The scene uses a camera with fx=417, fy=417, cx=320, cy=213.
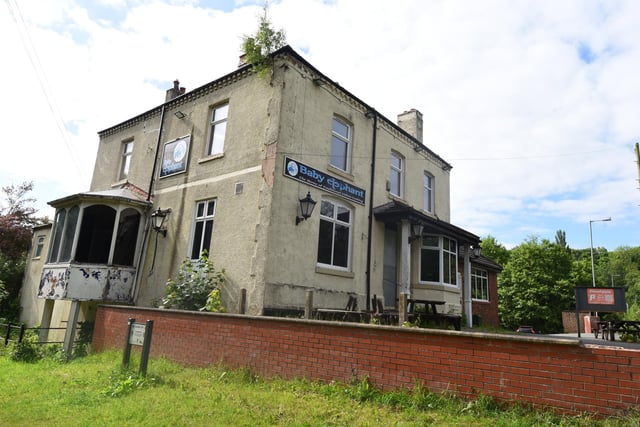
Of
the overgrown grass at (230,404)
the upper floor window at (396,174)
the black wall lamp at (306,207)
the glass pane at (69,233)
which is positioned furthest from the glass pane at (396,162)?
the glass pane at (69,233)

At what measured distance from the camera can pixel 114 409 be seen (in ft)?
19.7

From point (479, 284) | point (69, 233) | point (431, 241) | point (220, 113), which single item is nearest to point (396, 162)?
point (431, 241)

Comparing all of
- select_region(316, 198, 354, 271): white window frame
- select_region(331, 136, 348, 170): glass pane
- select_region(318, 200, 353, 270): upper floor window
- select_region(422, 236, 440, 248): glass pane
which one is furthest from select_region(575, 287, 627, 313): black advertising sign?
select_region(331, 136, 348, 170): glass pane

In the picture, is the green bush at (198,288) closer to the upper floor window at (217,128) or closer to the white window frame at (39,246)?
the upper floor window at (217,128)

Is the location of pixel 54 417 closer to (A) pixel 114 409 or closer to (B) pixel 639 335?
(A) pixel 114 409

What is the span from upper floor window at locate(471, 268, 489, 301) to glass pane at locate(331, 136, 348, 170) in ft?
48.6

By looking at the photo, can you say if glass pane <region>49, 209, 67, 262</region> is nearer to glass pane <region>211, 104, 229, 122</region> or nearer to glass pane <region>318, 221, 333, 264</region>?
glass pane <region>211, 104, 229, 122</region>

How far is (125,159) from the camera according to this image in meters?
17.3

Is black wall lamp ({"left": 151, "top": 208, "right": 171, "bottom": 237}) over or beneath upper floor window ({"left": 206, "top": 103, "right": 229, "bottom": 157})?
beneath

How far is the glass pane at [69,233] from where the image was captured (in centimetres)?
1336

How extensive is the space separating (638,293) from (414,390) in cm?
6906

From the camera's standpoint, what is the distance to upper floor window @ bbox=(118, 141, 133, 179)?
17.1 metres

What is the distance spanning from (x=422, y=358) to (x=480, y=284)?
72.0 ft

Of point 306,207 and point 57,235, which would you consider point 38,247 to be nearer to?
point 57,235
